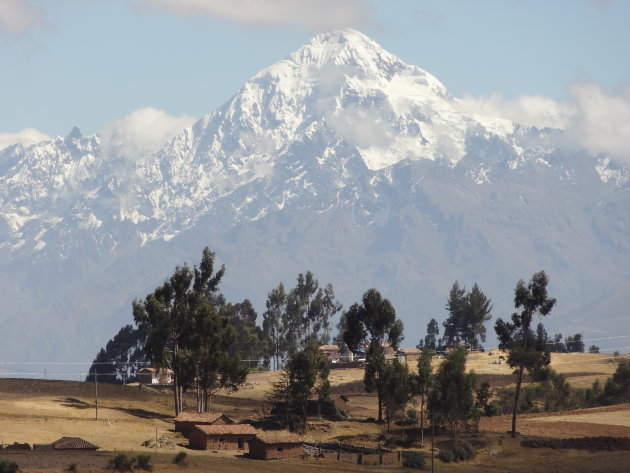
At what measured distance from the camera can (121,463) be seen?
10331 cm

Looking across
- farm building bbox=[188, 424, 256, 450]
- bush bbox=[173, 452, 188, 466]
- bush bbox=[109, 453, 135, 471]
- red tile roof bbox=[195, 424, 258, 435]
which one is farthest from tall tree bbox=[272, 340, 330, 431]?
bush bbox=[109, 453, 135, 471]

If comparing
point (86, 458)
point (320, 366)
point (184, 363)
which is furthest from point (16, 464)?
point (320, 366)

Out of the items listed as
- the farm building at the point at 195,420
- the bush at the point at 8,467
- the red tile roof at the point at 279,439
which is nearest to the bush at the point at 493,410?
the farm building at the point at 195,420

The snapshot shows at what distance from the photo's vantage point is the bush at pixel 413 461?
118 metres

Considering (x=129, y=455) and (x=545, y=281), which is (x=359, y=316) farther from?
(x=129, y=455)

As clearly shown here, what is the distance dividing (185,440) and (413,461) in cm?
2251

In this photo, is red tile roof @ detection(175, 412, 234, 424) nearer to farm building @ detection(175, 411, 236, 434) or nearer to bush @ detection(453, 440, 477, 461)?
farm building @ detection(175, 411, 236, 434)

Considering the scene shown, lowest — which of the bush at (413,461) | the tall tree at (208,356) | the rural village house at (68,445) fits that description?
the bush at (413,461)

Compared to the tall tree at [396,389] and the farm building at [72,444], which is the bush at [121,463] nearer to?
the farm building at [72,444]

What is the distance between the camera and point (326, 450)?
4963 inches

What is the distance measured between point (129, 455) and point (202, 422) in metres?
22.3

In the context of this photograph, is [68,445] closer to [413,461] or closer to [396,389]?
[413,461]

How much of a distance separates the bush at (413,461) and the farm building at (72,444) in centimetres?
2670

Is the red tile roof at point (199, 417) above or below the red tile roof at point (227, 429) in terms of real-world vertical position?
above
